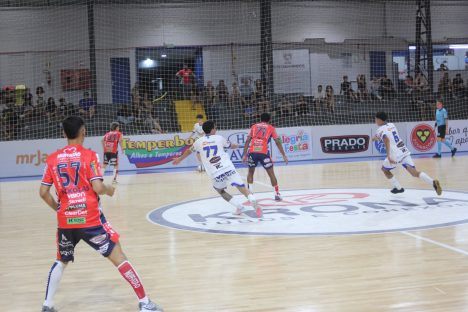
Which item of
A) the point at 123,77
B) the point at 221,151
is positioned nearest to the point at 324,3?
the point at 123,77

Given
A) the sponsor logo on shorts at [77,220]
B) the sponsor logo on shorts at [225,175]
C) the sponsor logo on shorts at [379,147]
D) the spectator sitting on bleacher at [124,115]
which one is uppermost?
the spectator sitting on bleacher at [124,115]

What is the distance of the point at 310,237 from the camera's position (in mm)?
8867

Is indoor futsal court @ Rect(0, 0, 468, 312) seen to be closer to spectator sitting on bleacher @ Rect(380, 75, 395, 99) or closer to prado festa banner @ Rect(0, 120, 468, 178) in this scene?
prado festa banner @ Rect(0, 120, 468, 178)

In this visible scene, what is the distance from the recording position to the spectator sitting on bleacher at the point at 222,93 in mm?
24359

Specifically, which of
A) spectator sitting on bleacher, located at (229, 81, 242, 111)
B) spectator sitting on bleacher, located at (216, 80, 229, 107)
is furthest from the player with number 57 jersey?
spectator sitting on bleacher, located at (216, 80, 229, 107)

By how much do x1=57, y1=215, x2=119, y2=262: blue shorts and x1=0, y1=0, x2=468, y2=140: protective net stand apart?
16977 mm

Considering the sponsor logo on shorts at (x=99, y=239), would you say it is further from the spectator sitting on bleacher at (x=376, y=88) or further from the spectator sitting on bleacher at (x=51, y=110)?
the spectator sitting on bleacher at (x=376, y=88)

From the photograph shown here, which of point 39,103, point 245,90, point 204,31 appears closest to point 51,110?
point 39,103

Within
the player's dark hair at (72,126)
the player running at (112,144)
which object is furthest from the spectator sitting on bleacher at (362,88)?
the player's dark hair at (72,126)

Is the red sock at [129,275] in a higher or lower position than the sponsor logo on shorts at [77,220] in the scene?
lower

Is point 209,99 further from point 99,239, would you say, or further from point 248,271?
point 99,239

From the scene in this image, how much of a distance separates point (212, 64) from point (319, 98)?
201 inches

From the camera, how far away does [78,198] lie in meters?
5.38

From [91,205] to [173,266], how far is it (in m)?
2.35
